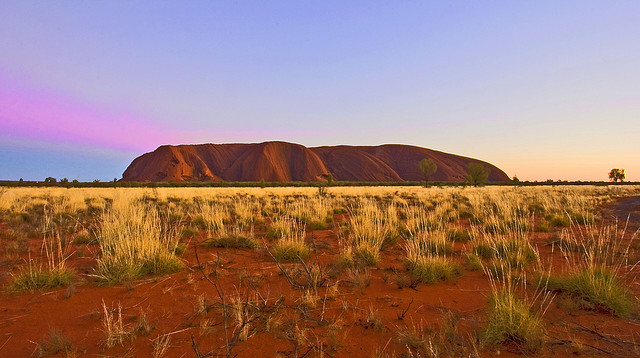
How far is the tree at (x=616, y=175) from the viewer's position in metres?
95.7

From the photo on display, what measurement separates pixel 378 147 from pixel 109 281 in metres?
153

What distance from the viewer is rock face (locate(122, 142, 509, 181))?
347ft

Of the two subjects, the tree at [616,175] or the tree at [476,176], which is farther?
the tree at [616,175]

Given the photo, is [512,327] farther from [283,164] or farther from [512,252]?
[283,164]

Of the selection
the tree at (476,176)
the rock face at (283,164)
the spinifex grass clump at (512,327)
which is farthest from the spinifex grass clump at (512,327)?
the rock face at (283,164)

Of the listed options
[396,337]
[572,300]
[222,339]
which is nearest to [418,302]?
[396,337]

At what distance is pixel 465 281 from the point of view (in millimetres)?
4457

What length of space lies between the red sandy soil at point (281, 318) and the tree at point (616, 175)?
12839cm

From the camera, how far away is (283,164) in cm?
11888

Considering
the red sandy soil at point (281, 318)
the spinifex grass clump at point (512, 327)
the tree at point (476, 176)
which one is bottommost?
the red sandy soil at point (281, 318)

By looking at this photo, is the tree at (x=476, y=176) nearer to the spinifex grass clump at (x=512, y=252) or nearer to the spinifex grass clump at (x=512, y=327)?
the spinifex grass clump at (x=512, y=252)

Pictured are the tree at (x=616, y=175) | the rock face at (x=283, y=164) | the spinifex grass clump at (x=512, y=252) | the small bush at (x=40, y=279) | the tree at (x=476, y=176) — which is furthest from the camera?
the rock face at (x=283, y=164)

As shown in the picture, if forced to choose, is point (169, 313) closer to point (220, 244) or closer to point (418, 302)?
point (418, 302)

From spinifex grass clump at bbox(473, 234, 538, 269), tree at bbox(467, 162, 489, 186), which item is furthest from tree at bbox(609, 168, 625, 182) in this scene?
spinifex grass clump at bbox(473, 234, 538, 269)
